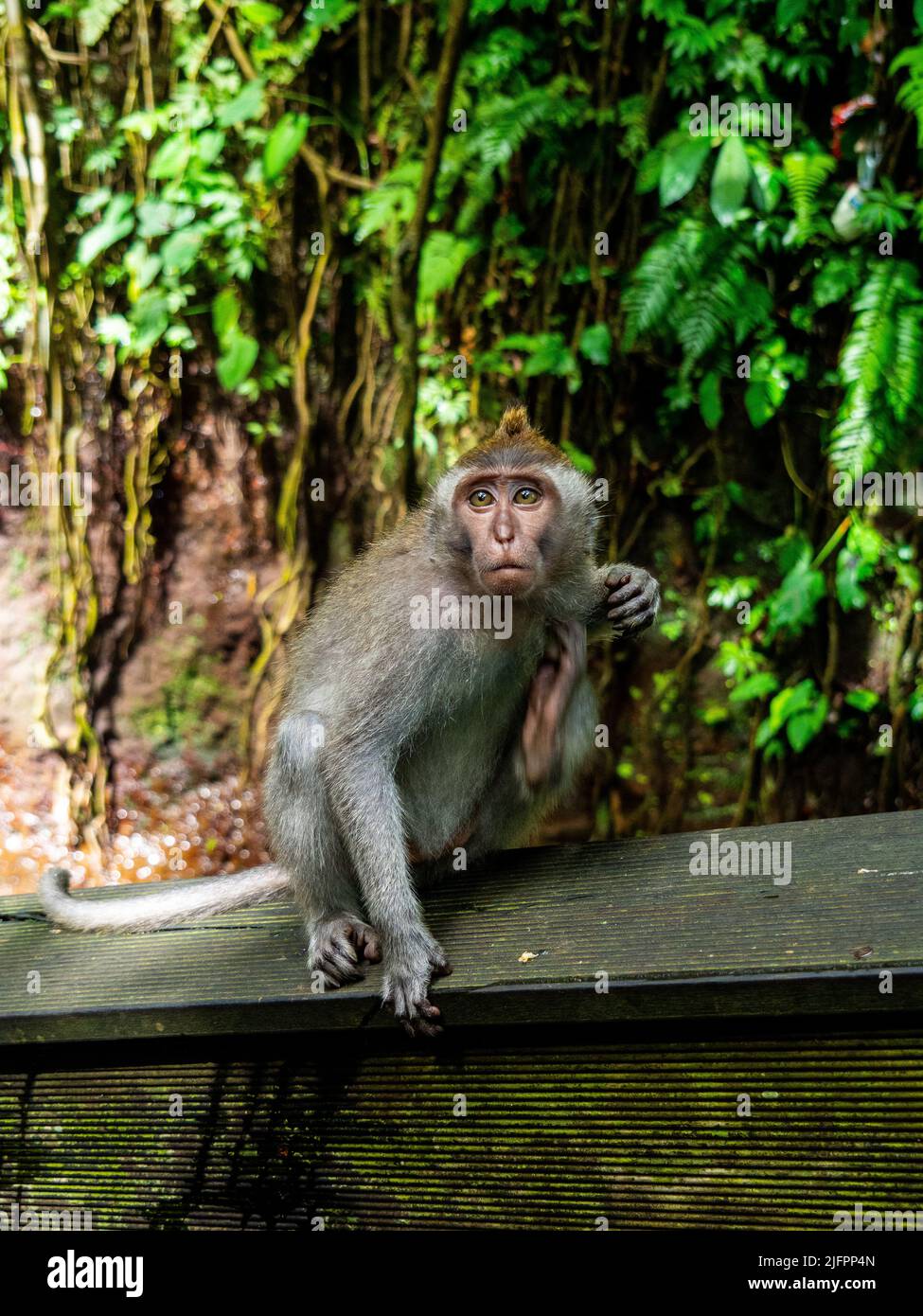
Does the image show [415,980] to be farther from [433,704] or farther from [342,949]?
[433,704]

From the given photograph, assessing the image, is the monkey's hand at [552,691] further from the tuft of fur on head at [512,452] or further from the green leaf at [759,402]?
the green leaf at [759,402]

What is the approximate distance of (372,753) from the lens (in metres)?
3.00

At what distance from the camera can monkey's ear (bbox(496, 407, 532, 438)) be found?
10.2 ft

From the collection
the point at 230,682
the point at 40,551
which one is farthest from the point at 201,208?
the point at 230,682

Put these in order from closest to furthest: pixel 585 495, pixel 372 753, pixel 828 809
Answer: pixel 372 753 < pixel 585 495 < pixel 828 809

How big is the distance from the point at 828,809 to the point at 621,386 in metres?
2.36

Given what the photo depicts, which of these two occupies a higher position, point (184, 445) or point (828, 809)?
point (184, 445)

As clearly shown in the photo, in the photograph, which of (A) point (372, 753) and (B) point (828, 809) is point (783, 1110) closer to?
(A) point (372, 753)

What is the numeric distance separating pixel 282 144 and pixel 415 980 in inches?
196

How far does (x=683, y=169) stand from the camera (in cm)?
549

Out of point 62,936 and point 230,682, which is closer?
point 62,936

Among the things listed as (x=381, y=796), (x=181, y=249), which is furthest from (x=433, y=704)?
(x=181, y=249)

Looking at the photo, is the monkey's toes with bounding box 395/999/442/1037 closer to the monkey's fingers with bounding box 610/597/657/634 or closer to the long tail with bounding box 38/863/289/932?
the long tail with bounding box 38/863/289/932

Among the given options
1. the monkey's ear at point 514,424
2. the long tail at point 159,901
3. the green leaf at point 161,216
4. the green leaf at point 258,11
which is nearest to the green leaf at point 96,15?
the green leaf at point 258,11
